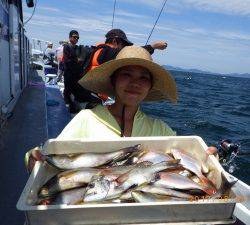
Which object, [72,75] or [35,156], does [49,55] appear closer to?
[72,75]

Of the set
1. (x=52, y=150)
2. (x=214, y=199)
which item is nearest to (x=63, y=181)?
(x=52, y=150)

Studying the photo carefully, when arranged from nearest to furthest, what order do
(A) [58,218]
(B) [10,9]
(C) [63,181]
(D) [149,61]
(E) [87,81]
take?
(A) [58,218]
(C) [63,181]
(D) [149,61]
(E) [87,81]
(B) [10,9]

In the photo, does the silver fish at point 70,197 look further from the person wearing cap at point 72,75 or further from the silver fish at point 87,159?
the person wearing cap at point 72,75

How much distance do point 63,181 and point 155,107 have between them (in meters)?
18.2

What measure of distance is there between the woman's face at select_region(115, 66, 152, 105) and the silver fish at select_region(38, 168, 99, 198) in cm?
70

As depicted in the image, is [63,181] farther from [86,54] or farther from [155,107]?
[155,107]

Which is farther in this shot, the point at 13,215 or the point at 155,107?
the point at 155,107

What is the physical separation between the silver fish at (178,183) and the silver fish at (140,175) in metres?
0.06

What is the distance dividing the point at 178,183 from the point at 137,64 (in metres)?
0.96

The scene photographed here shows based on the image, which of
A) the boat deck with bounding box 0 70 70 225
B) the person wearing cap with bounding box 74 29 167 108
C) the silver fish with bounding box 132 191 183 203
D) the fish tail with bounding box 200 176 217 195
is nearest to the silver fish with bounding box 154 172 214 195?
the fish tail with bounding box 200 176 217 195

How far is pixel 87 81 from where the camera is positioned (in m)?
3.05

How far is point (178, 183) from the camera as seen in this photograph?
2148 millimetres

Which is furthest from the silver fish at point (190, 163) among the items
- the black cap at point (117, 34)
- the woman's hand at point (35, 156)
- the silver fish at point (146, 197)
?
the black cap at point (117, 34)

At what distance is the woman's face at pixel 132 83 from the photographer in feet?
9.07
